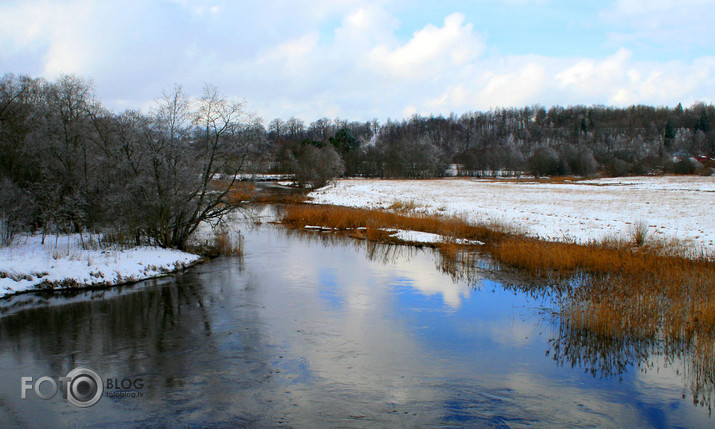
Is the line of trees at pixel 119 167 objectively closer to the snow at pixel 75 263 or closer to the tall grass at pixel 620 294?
the snow at pixel 75 263

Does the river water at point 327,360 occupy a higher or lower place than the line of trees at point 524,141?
lower

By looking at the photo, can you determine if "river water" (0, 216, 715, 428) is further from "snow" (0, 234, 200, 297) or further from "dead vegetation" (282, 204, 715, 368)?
"dead vegetation" (282, 204, 715, 368)

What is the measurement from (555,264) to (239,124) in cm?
1226

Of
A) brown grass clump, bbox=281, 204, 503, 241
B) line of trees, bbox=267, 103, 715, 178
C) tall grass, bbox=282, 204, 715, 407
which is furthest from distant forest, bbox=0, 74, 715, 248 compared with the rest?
line of trees, bbox=267, 103, 715, 178

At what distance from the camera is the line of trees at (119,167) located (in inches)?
661

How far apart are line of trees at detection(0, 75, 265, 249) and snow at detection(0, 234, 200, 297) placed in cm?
102

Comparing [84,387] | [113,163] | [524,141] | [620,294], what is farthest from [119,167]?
[524,141]

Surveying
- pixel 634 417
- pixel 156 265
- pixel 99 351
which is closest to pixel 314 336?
pixel 99 351

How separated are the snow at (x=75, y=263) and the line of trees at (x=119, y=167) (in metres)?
1.02

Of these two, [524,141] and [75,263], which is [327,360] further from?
[524,141]

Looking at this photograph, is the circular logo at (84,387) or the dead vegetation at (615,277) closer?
the circular logo at (84,387)

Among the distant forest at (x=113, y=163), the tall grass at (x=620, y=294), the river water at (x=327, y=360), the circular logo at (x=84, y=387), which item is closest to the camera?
the river water at (x=327, y=360)

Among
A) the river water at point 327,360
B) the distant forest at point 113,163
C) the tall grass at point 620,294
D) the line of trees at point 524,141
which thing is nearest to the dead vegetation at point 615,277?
the tall grass at point 620,294

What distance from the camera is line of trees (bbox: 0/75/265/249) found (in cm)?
1678
